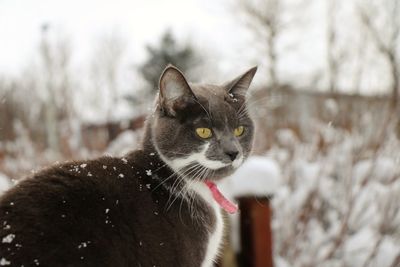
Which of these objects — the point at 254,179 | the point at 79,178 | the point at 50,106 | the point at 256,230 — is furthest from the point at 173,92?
the point at 50,106

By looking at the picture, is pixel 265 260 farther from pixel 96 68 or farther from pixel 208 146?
pixel 96 68

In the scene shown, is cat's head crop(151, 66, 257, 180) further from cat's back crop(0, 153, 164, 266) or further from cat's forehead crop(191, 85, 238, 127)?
cat's back crop(0, 153, 164, 266)

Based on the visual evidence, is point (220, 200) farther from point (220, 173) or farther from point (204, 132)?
point (204, 132)

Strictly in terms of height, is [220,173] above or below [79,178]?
below

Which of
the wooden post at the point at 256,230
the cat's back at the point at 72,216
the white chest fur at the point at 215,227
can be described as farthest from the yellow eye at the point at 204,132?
the wooden post at the point at 256,230

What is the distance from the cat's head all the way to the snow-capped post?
2.48ft

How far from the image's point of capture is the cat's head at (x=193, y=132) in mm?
1811

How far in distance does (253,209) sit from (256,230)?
15 cm

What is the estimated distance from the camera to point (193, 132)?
1.83m

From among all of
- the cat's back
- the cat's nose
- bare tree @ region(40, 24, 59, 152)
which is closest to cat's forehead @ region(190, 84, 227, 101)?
the cat's nose

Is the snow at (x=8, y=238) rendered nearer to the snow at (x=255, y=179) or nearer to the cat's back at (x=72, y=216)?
the cat's back at (x=72, y=216)

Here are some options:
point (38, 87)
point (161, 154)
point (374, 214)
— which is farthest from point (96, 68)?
point (161, 154)

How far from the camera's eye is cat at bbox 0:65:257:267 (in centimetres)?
128

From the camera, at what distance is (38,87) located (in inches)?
610
